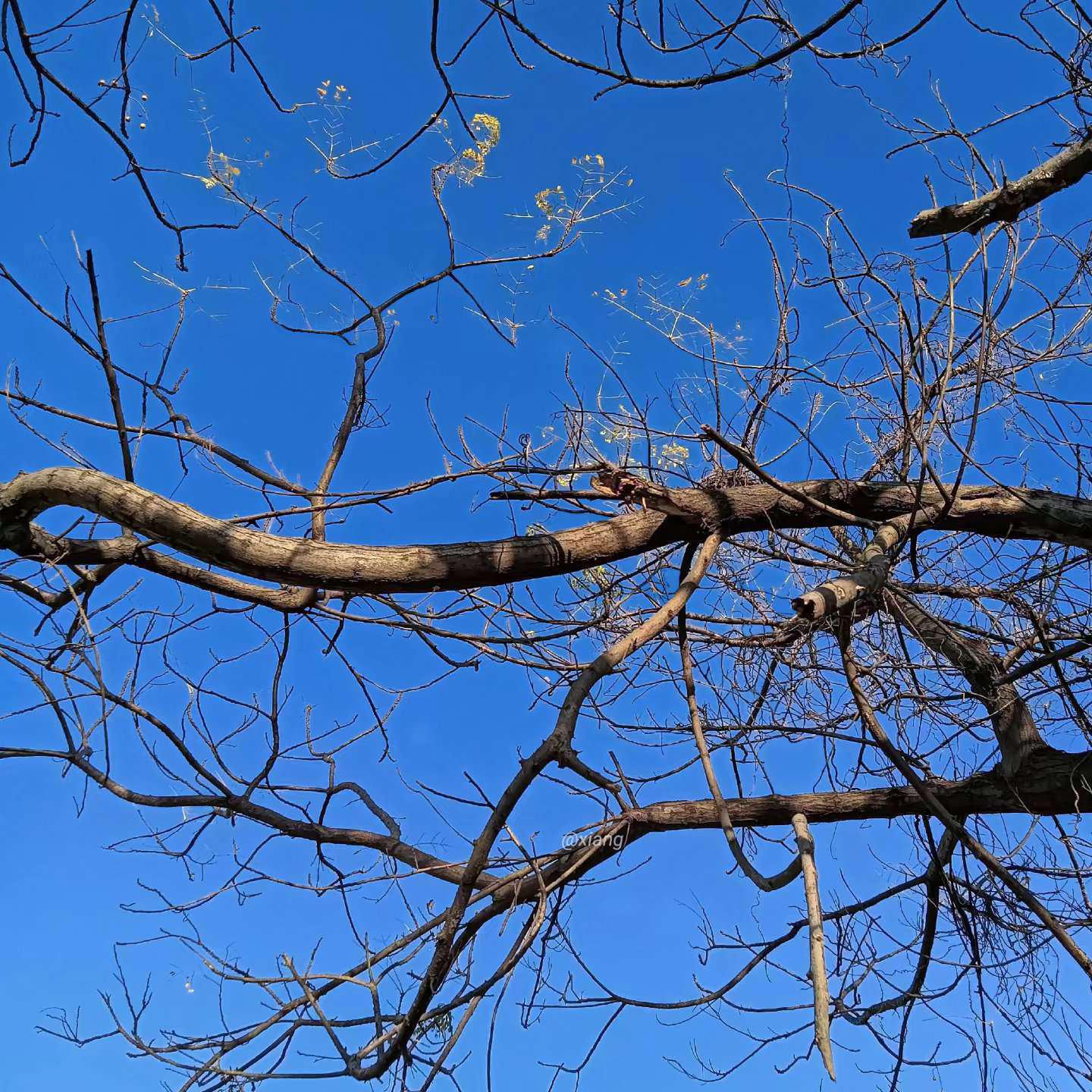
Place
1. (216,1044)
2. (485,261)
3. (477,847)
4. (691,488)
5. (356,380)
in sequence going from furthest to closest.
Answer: (356,380) < (485,261) < (691,488) < (216,1044) < (477,847)

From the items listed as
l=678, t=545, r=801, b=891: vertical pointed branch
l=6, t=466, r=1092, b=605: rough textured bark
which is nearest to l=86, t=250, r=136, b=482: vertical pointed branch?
l=6, t=466, r=1092, b=605: rough textured bark

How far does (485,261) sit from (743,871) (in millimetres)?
2448

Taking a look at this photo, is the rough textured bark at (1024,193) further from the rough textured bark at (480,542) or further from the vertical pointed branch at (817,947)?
the vertical pointed branch at (817,947)

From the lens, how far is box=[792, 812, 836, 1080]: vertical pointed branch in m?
1.88

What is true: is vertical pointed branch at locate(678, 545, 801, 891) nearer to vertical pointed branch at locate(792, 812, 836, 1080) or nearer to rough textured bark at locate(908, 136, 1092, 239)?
vertical pointed branch at locate(792, 812, 836, 1080)

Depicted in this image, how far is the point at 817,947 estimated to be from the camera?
2.08 metres

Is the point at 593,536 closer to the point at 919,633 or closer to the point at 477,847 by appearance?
the point at 477,847

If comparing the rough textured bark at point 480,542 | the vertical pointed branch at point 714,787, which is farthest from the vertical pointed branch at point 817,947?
the rough textured bark at point 480,542

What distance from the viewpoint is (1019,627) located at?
3.77 metres

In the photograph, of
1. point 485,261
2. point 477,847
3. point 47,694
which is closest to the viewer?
point 477,847

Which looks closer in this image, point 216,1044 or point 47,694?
point 216,1044

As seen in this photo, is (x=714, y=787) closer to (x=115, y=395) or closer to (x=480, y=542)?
(x=480, y=542)

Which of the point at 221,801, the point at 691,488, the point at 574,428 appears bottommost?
the point at 221,801

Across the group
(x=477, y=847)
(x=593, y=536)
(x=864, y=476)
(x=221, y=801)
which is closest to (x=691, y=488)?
(x=593, y=536)
